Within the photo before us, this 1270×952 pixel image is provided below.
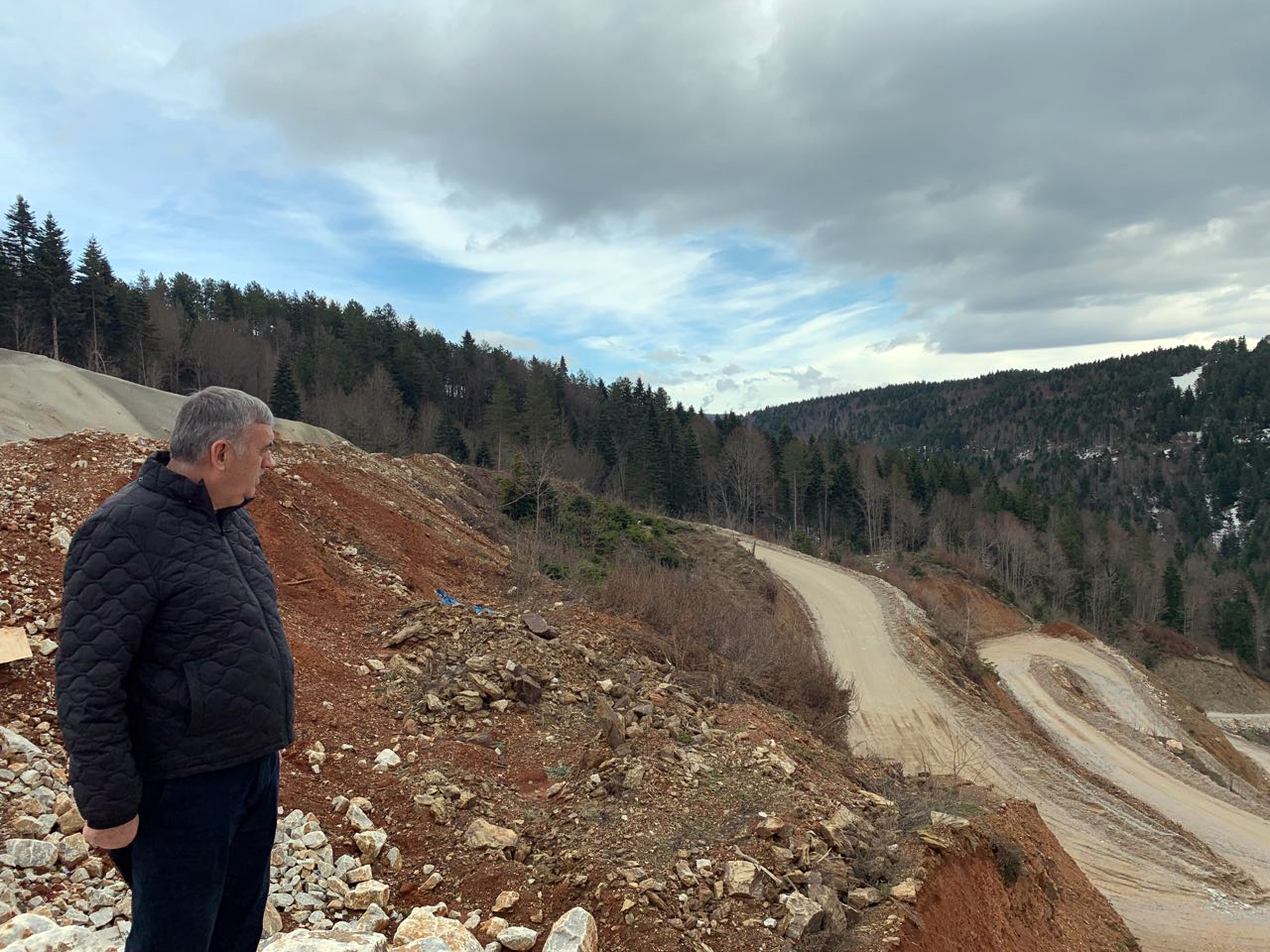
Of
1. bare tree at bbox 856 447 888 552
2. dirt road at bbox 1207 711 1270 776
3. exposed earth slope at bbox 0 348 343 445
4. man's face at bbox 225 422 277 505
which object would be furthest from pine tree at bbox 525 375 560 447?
man's face at bbox 225 422 277 505

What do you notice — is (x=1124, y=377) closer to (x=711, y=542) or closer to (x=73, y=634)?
(x=711, y=542)

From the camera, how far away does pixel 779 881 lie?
Answer: 5070 mm

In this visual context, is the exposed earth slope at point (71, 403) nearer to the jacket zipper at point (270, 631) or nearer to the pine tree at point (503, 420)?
the pine tree at point (503, 420)

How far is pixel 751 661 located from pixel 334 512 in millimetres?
8032

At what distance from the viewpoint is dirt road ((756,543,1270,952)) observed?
11664 mm

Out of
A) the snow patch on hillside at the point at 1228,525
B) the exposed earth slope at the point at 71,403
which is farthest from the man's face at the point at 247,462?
the snow patch on hillside at the point at 1228,525

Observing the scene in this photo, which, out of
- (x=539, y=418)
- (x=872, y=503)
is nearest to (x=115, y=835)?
(x=539, y=418)

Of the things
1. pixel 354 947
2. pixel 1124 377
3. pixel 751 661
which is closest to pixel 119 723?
pixel 354 947

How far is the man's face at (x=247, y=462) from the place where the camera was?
2539mm

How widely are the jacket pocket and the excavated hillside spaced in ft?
5.58

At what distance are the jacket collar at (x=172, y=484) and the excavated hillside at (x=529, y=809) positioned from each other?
2.22 meters

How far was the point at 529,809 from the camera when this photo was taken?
18.8 feet

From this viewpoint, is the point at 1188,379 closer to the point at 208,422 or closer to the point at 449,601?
the point at 449,601

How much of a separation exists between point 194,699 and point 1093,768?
23136 mm
